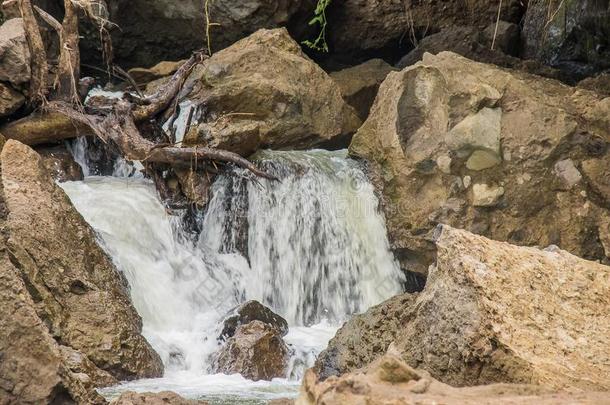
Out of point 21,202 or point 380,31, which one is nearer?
point 21,202

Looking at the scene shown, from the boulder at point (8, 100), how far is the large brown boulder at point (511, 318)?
6499 millimetres

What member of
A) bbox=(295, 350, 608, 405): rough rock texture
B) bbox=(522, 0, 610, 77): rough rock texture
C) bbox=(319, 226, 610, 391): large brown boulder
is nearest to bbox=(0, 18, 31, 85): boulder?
bbox=(522, 0, 610, 77): rough rock texture

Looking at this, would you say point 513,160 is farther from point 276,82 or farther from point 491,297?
point 491,297

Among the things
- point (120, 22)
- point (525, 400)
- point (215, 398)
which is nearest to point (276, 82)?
point (120, 22)

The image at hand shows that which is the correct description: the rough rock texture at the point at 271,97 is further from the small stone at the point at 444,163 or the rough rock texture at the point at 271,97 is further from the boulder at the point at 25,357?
the boulder at the point at 25,357

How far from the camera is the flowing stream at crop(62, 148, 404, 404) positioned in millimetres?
8781

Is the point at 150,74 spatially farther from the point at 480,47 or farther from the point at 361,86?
the point at 480,47

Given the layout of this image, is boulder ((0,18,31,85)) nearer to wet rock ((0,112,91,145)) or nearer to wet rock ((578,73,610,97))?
wet rock ((0,112,91,145))

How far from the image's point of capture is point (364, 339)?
604 centimetres

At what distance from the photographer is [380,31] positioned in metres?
15.1

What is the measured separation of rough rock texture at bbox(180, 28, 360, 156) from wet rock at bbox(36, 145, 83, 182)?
1405 millimetres

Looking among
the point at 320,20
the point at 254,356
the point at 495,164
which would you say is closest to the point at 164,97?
the point at 320,20

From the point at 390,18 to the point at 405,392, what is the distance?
1269cm

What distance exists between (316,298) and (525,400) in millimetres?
6707
